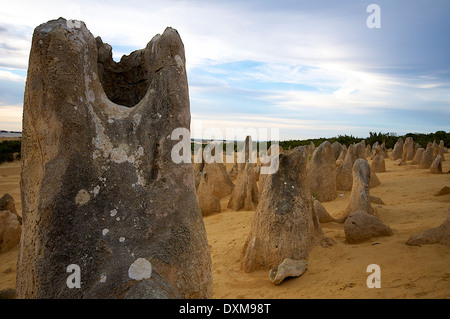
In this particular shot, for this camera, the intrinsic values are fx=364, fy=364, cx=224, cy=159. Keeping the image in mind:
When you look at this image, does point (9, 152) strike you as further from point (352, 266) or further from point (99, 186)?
point (99, 186)

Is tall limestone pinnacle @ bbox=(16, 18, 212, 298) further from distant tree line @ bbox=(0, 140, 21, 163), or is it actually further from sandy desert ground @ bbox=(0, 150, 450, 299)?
distant tree line @ bbox=(0, 140, 21, 163)

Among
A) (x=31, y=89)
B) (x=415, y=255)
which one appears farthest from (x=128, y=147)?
(x=415, y=255)

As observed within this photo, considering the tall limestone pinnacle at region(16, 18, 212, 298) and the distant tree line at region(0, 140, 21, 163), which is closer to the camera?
the tall limestone pinnacle at region(16, 18, 212, 298)

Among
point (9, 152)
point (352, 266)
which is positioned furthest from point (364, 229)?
point (9, 152)

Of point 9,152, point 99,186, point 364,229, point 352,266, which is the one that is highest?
point 9,152

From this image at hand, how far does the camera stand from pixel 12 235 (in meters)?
6.55

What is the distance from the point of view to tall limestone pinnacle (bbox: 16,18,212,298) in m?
2.17

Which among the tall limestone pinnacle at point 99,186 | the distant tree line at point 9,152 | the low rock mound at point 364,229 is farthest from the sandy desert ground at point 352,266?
the distant tree line at point 9,152

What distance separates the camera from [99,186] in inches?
91.0

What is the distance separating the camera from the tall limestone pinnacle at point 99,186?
7.13 ft

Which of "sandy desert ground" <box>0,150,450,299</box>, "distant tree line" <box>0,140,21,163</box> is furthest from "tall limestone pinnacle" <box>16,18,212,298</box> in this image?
"distant tree line" <box>0,140,21,163</box>

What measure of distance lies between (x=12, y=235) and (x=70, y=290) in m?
5.35
